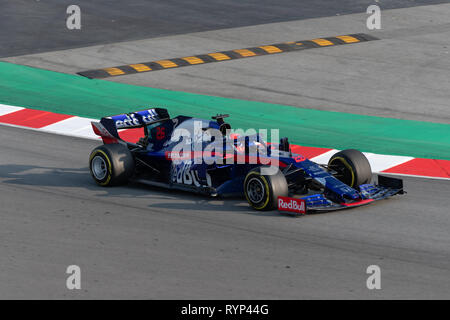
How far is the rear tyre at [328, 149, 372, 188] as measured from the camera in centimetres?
1320

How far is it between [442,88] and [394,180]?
796 centimetres

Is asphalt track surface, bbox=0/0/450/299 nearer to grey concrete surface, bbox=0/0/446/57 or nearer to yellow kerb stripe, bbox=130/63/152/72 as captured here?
yellow kerb stripe, bbox=130/63/152/72

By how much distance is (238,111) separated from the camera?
1880 centimetres

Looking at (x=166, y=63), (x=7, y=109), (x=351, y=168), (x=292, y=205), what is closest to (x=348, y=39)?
(x=166, y=63)

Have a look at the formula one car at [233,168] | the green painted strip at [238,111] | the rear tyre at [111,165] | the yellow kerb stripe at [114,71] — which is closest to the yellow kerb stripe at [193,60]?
the yellow kerb stripe at [114,71]

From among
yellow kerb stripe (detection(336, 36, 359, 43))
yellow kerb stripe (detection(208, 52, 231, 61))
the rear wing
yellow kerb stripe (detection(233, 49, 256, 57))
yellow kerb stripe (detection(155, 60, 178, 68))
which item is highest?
yellow kerb stripe (detection(336, 36, 359, 43))

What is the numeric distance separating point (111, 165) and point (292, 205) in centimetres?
308

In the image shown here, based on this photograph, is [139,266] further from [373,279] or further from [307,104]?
[307,104]

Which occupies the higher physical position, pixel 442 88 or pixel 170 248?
pixel 442 88

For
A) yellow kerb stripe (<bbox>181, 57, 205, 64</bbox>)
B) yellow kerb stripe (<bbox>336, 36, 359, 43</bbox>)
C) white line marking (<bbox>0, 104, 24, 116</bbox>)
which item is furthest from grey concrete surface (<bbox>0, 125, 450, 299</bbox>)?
yellow kerb stripe (<bbox>336, 36, 359, 43</bbox>)

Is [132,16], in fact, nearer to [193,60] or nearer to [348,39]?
[193,60]

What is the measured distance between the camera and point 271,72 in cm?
2153

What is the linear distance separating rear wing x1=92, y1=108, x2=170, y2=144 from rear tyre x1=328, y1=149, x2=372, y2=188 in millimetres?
3036
